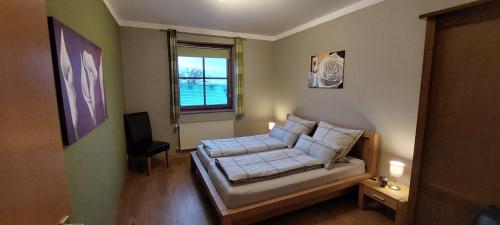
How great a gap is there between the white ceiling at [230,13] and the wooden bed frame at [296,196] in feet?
5.61

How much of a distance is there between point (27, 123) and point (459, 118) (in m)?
2.21

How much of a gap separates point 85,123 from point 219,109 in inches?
112

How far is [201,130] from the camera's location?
3969mm

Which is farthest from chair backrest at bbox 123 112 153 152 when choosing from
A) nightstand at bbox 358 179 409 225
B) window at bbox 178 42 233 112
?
nightstand at bbox 358 179 409 225

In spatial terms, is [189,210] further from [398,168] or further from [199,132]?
[398,168]

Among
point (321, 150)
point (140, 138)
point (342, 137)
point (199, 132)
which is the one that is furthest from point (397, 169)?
point (140, 138)

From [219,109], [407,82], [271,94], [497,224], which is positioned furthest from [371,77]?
[219,109]

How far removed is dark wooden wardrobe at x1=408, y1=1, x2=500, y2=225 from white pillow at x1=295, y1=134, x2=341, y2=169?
805mm

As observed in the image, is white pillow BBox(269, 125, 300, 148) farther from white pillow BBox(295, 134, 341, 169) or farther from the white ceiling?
Answer: the white ceiling

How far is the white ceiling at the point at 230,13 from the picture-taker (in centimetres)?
262

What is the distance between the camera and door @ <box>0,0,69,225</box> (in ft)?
1.73

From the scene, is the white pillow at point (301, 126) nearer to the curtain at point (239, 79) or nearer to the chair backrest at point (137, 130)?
the curtain at point (239, 79)

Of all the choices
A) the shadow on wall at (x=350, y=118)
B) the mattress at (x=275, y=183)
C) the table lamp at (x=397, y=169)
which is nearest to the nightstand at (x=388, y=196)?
the table lamp at (x=397, y=169)

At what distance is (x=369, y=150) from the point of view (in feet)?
8.23
